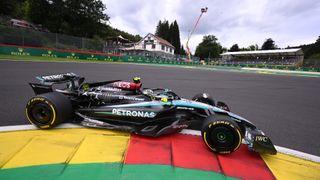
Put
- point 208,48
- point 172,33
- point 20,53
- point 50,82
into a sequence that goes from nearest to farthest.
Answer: point 50,82
point 20,53
point 208,48
point 172,33

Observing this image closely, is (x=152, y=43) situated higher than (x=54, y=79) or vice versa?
(x=152, y=43)

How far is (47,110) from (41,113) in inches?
7.2

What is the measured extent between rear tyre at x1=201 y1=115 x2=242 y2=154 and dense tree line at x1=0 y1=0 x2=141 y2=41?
4678 centimetres

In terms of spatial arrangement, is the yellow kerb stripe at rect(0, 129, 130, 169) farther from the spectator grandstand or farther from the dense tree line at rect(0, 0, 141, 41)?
the spectator grandstand

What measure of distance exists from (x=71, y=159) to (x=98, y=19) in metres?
49.7

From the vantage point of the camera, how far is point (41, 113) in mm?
3322

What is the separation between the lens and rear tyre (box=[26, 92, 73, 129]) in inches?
125

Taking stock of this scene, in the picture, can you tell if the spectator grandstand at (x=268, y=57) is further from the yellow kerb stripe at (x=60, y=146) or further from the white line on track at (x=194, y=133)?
the yellow kerb stripe at (x=60, y=146)

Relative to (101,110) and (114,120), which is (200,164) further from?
(101,110)

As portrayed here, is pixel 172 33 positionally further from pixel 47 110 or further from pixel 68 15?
pixel 47 110

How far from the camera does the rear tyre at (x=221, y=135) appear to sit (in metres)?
2.79

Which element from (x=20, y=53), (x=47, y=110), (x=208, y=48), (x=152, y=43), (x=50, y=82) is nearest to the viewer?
(x=47, y=110)

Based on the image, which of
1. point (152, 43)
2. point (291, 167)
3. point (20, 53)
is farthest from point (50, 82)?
point (152, 43)

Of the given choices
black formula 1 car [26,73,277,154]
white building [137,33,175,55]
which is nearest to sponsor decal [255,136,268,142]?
black formula 1 car [26,73,277,154]
